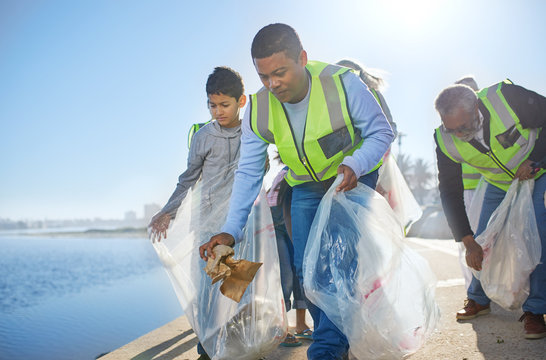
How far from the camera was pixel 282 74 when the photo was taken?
188 centimetres

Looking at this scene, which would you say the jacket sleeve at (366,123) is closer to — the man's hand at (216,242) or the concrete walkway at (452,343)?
the man's hand at (216,242)

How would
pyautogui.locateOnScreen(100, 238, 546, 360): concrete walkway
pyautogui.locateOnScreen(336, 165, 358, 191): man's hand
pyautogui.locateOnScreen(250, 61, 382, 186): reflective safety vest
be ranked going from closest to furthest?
pyautogui.locateOnScreen(336, 165, 358, 191): man's hand → pyautogui.locateOnScreen(250, 61, 382, 186): reflective safety vest → pyautogui.locateOnScreen(100, 238, 546, 360): concrete walkway

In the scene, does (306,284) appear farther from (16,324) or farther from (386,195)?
(16,324)

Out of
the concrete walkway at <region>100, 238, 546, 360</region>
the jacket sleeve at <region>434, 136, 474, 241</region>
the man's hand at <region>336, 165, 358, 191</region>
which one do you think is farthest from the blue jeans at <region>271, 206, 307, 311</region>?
the man's hand at <region>336, 165, 358, 191</region>

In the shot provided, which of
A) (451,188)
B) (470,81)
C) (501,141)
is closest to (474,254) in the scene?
(451,188)

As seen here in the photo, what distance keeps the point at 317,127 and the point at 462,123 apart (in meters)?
1.23

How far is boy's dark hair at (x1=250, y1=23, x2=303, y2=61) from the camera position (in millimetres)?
1853

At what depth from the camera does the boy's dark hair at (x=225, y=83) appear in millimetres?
2893

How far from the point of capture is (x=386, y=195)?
310 centimetres

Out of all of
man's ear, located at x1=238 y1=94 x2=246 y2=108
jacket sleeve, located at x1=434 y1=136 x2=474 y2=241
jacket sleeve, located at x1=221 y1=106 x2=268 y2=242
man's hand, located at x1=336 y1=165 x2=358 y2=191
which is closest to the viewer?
man's hand, located at x1=336 y1=165 x2=358 y2=191

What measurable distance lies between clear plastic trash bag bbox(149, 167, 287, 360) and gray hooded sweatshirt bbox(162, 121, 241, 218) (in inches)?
1.3

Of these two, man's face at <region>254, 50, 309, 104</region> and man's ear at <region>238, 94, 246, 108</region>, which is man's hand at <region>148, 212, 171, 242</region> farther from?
man's face at <region>254, 50, 309, 104</region>

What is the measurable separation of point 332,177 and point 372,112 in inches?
13.8

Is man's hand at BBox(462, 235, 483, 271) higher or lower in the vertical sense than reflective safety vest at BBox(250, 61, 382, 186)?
lower
